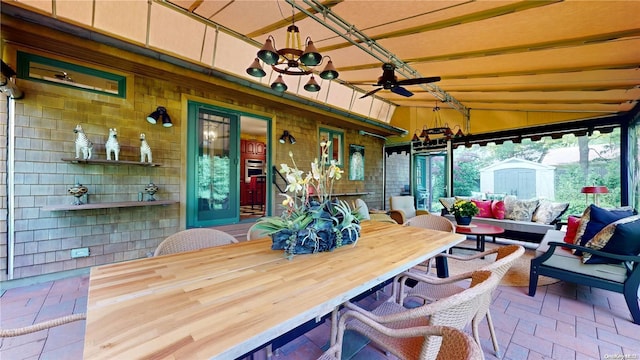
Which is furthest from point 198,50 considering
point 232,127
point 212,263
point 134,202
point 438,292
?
point 438,292

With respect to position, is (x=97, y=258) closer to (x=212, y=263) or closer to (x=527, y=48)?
(x=212, y=263)

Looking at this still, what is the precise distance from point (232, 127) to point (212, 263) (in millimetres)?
3930

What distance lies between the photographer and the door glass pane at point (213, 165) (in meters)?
4.57

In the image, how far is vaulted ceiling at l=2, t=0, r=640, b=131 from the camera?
2624 millimetres

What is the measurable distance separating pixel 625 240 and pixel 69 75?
642cm

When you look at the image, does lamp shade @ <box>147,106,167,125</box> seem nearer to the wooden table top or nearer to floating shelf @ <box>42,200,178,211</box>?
floating shelf @ <box>42,200,178,211</box>

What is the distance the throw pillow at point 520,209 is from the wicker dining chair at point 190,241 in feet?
19.2

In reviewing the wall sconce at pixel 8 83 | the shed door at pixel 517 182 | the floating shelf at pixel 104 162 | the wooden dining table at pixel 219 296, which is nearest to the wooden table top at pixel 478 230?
the shed door at pixel 517 182

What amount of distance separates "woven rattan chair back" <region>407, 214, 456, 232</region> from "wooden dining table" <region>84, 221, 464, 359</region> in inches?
39.2

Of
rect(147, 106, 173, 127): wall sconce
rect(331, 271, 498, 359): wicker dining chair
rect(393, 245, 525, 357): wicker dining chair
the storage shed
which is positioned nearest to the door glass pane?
rect(147, 106, 173, 127): wall sconce

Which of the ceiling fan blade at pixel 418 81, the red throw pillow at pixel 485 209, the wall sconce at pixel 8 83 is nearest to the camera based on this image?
the wall sconce at pixel 8 83

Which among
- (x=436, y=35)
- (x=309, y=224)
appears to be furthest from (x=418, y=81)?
(x=309, y=224)

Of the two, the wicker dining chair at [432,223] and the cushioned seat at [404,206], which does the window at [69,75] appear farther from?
the cushioned seat at [404,206]

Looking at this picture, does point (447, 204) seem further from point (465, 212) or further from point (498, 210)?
point (465, 212)
